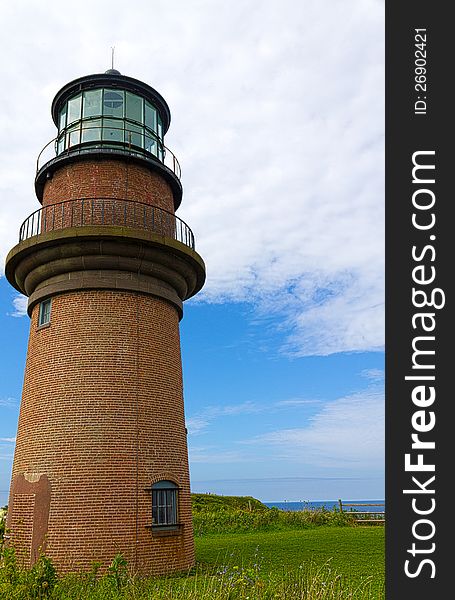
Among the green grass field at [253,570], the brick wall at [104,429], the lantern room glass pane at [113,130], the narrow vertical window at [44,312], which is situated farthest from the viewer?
the lantern room glass pane at [113,130]

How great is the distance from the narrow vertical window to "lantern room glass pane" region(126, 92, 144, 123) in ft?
16.9

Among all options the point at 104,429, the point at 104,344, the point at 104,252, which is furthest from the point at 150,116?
the point at 104,429

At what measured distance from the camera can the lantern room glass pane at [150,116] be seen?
616 inches

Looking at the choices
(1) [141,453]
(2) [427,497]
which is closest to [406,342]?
(2) [427,497]

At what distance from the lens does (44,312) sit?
47.9 ft

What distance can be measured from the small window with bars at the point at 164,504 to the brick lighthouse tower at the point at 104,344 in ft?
0.10

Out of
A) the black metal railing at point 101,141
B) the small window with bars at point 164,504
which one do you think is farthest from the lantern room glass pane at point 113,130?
the small window with bars at point 164,504

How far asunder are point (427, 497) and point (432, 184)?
2657mm

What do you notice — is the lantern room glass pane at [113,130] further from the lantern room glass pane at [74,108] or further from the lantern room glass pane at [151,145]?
the lantern room glass pane at [74,108]

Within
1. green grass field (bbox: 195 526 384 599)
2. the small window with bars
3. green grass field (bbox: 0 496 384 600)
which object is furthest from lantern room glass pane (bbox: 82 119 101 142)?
green grass field (bbox: 195 526 384 599)

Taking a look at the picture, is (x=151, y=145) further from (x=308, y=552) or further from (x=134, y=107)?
(x=308, y=552)

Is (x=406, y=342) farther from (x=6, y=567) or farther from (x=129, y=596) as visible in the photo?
(x=6, y=567)

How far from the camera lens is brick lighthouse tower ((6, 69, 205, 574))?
12.7 meters

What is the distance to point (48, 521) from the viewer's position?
41.3ft
